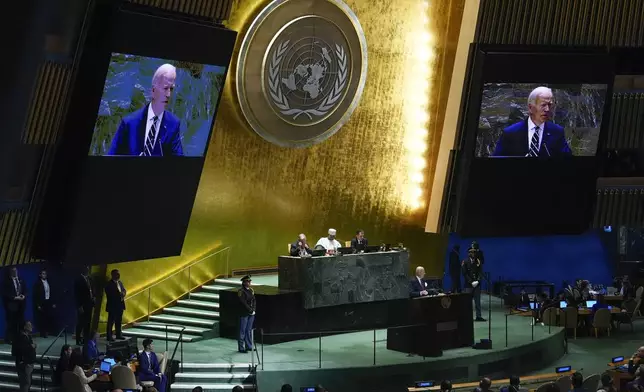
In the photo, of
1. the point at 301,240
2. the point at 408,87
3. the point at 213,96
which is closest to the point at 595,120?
the point at 408,87

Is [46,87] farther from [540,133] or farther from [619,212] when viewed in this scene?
[619,212]

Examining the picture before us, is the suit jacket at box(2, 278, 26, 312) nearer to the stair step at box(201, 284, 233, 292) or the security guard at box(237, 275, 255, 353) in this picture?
the security guard at box(237, 275, 255, 353)

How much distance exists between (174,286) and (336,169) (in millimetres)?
4430

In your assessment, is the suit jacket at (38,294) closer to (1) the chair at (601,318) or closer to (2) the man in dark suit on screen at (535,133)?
(2) the man in dark suit on screen at (535,133)

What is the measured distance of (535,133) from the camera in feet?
73.8

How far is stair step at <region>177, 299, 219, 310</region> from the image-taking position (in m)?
21.9

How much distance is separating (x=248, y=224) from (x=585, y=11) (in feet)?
25.1

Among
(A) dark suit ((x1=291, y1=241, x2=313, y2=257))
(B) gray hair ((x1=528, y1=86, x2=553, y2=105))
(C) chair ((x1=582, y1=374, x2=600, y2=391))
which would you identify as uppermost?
(B) gray hair ((x1=528, y1=86, x2=553, y2=105))

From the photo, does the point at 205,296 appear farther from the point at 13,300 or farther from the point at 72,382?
the point at 72,382

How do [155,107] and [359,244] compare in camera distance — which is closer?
[155,107]

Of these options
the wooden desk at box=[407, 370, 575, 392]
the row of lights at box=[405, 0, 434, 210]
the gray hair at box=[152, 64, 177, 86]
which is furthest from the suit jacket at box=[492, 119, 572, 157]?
the gray hair at box=[152, 64, 177, 86]

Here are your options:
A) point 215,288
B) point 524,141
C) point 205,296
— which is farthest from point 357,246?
point 524,141

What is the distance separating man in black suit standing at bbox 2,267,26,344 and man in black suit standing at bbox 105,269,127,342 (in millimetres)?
1417

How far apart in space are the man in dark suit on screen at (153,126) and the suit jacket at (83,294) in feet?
8.96
